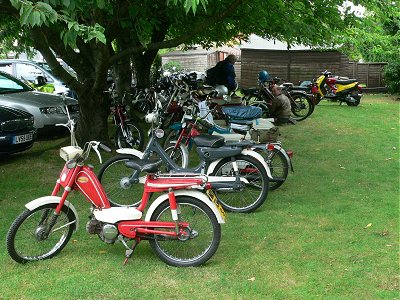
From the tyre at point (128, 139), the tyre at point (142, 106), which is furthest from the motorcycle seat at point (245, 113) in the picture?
the tyre at point (142, 106)

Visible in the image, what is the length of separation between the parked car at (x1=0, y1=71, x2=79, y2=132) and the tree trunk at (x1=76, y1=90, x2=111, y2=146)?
2.52 feet

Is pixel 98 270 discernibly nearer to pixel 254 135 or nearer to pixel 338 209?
pixel 338 209

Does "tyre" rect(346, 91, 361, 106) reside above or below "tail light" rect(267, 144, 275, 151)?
below

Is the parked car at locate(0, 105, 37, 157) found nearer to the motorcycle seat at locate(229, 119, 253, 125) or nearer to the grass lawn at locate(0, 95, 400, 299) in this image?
the grass lawn at locate(0, 95, 400, 299)

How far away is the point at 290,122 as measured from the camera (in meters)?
12.2

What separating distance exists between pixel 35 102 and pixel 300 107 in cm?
703

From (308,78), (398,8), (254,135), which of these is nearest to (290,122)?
(398,8)

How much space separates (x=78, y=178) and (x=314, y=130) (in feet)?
26.8

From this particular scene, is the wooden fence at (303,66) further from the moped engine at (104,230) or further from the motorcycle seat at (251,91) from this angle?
the moped engine at (104,230)

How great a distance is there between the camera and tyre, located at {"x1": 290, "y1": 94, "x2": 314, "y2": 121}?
44.0ft

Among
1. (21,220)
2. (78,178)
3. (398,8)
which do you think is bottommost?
(21,220)

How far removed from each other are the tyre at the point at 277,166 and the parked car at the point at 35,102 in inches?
178

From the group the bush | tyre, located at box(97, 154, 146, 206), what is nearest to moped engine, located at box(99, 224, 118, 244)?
tyre, located at box(97, 154, 146, 206)

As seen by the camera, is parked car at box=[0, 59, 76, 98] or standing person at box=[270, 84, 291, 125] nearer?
standing person at box=[270, 84, 291, 125]
